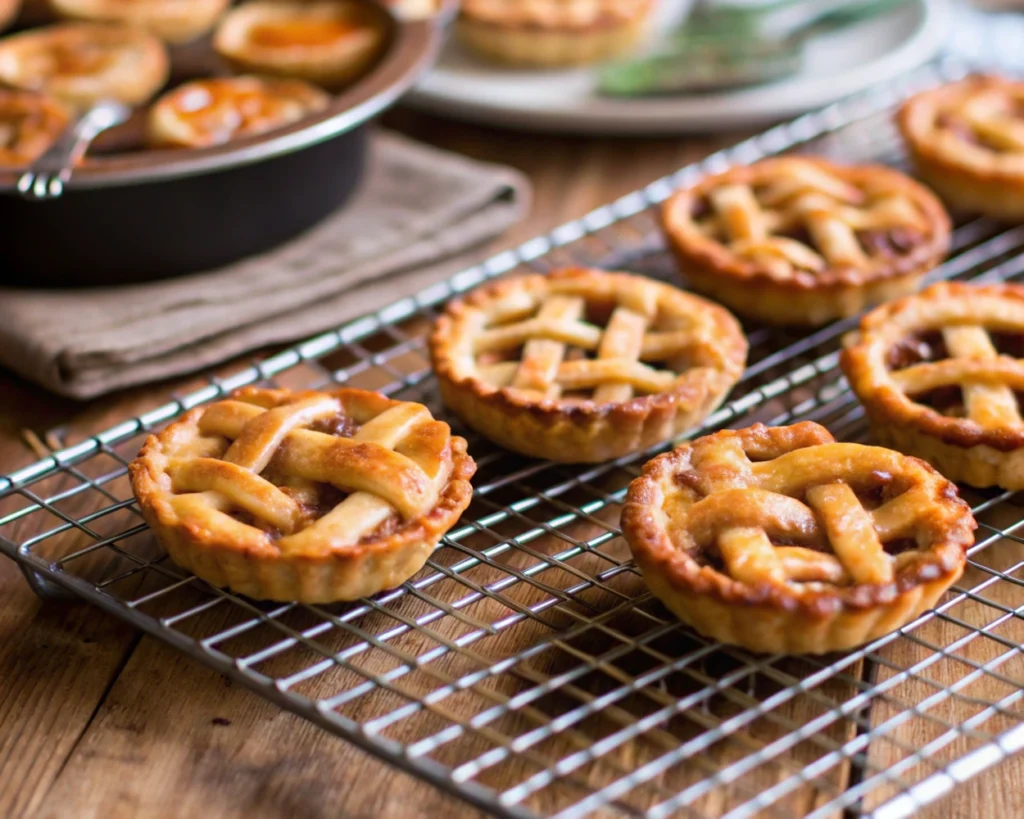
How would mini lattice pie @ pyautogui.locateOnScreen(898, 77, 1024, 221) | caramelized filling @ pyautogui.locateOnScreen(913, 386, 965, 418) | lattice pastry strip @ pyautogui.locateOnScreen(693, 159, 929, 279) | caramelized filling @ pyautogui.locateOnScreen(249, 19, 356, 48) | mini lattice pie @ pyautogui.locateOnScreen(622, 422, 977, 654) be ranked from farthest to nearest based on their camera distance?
caramelized filling @ pyautogui.locateOnScreen(249, 19, 356, 48)
mini lattice pie @ pyautogui.locateOnScreen(898, 77, 1024, 221)
lattice pastry strip @ pyautogui.locateOnScreen(693, 159, 929, 279)
caramelized filling @ pyautogui.locateOnScreen(913, 386, 965, 418)
mini lattice pie @ pyautogui.locateOnScreen(622, 422, 977, 654)

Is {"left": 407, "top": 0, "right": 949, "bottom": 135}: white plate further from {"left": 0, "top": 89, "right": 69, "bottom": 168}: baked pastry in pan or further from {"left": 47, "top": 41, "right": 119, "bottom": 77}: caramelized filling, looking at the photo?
{"left": 0, "top": 89, "right": 69, "bottom": 168}: baked pastry in pan

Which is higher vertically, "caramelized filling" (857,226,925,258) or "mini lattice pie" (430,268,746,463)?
"caramelized filling" (857,226,925,258)

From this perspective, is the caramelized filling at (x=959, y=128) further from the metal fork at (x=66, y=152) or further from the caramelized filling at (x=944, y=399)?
the metal fork at (x=66, y=152)

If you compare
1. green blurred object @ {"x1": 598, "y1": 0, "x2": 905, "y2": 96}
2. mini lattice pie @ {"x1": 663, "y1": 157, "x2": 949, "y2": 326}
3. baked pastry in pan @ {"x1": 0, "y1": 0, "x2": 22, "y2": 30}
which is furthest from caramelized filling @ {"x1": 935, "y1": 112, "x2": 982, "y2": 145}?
baked pastry in pan @ {"x1": 0, "y1": 0, "x2": 22, "y2": 30}

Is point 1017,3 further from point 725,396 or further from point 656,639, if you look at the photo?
point 656,639

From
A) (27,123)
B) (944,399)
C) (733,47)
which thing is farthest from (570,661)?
(733,47)

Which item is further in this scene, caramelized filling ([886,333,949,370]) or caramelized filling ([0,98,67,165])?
caramelized filling ([0,98,67,165])

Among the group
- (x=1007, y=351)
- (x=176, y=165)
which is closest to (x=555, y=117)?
(x=176, y=165)

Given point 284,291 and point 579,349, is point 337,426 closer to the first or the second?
point 579,349
